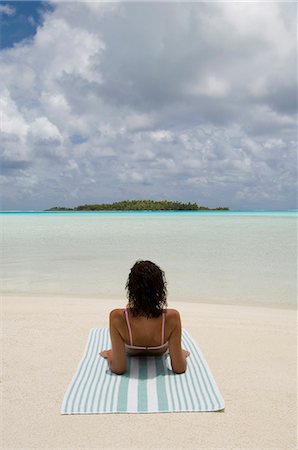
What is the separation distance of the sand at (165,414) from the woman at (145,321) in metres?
0.65

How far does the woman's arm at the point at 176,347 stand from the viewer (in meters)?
4.66

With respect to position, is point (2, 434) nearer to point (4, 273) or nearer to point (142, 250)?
point (4, 273)

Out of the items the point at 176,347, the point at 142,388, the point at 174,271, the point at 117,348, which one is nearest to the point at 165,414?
the point at 142,388

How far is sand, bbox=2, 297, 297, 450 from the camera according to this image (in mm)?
3590

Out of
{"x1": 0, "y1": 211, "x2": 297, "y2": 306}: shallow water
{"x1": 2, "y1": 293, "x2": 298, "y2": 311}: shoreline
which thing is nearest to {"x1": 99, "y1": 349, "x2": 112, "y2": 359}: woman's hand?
{"x1": 2, "y1": 293, "x2": 298, "y2": 311}: shoreline

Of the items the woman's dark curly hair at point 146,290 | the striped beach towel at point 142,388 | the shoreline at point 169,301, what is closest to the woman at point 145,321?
the woman's dark curly hair at point 146,290

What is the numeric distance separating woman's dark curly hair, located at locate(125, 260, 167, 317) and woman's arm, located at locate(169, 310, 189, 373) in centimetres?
20

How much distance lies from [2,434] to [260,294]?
28.3 ft

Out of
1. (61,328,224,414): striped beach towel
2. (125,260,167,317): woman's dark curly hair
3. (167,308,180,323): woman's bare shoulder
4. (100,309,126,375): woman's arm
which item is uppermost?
(125,260,167,317): woman's dark curly hair

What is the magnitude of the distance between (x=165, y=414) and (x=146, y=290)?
122 cm

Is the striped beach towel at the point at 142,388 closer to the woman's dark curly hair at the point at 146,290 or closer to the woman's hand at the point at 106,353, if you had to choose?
the woman's hand at the point at 106,353

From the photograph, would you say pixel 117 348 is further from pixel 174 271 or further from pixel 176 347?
pixel 174 271

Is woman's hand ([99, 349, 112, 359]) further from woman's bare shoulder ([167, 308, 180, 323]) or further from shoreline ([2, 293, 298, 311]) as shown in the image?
shoreline ([2, 293, 298, 311])

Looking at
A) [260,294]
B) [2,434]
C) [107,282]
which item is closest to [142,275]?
[2,434]
